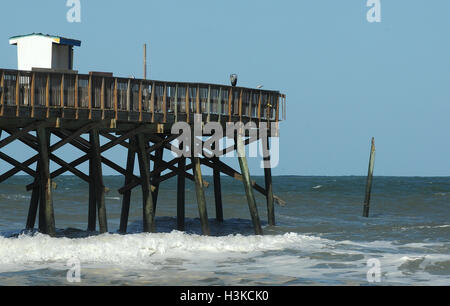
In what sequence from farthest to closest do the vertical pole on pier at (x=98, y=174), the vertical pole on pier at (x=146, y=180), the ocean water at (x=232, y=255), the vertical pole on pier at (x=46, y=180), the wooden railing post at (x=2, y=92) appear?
the vertical pole on pier at (x=146, y=180)
the vertical pole on pier at (x=98, y=174)
the vertical pole on pier at (x=46, y=180)
the wooden railing post at (x=2, y=92)
the ocean water at (x=232, y=255)

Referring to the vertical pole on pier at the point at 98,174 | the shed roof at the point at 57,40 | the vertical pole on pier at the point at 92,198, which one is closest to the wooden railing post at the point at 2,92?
the vertical pole on pier at the point at 98,174

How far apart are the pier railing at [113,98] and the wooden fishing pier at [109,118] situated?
1.3 inches

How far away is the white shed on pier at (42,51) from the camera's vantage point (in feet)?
106

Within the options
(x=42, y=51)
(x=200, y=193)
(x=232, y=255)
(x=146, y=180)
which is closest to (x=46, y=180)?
(x=146, y=180)

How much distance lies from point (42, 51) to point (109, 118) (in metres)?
4.98

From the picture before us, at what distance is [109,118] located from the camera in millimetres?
29172

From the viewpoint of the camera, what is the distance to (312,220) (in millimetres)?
46156

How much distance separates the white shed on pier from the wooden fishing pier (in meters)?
2.82

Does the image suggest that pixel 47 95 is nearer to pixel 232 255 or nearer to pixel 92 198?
pixel 92 198

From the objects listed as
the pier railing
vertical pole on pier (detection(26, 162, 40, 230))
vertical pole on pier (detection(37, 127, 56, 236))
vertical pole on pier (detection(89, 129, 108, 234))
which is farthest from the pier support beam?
vertical pole on pier (detection(37, 127, 56, 236))

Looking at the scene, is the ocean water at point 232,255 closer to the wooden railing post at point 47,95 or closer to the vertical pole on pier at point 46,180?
the vertical pole on pier at point 46,180
